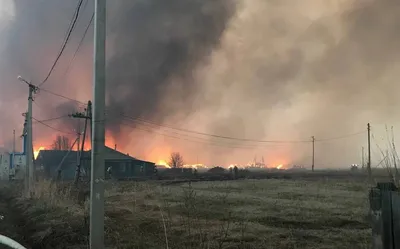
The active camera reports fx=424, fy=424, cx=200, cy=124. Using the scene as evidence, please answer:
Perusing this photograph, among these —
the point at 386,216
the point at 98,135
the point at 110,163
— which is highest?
the point at 110,163

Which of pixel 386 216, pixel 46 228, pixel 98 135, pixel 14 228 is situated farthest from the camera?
pixel 14 228

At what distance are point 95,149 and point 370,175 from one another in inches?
190

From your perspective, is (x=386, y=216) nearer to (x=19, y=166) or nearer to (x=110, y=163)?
(x=19, y=166)

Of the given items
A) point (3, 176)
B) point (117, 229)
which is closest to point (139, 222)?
point (117, 229)

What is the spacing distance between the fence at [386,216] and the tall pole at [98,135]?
506 cm

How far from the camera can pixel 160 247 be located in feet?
31.5

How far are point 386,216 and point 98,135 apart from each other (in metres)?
5.57

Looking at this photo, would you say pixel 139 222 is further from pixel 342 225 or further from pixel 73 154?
pixel 73 154

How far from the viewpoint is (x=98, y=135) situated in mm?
8039

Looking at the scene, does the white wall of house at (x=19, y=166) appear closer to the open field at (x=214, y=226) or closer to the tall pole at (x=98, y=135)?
the open field at (x=214, y=226)

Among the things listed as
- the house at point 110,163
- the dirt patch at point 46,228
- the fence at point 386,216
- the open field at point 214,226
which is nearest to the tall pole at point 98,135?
the open field at point 214,226

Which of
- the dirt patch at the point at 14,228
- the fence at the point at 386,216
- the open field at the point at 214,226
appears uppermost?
the fence at the point at 386,216

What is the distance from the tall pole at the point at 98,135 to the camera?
761 cm

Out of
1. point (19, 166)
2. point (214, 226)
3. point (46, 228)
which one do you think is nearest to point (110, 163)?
point (19, 166)
